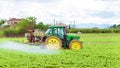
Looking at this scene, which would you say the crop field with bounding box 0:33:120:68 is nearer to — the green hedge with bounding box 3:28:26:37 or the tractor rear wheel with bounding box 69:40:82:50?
the tractor rear wheel with bounding box 69:40:82:50

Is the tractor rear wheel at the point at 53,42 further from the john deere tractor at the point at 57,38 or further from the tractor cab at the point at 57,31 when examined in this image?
the tractor cab at the point at 57,31

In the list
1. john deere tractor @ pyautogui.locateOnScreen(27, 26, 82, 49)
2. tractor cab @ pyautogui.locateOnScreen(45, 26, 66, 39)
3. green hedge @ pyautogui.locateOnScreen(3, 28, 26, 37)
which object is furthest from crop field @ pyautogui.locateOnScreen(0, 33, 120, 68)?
green hedge @ pyautogui.locateOnScreen(3, 28, 26, 37)

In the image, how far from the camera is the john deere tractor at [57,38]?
79.3ft

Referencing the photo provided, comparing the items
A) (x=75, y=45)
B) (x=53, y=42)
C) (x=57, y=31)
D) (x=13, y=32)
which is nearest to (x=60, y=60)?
(x=53, y=42)

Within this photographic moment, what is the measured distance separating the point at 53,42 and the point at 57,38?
39cm

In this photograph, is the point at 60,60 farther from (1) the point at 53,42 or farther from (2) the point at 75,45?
(2) the point at 75,45

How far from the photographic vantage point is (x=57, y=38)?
24.3 metres

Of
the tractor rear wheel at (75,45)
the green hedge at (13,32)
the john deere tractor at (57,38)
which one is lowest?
the green hedge at (13,32)

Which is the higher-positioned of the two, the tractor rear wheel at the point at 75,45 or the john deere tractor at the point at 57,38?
the john deere tractor at the point at 57,38

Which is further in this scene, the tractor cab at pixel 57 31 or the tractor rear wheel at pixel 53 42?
the tractor cab at pixel 57 31

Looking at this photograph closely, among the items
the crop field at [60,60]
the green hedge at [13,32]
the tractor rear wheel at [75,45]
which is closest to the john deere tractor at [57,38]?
the tractor rear wheel at [75,45]

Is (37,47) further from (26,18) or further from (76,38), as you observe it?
(26,18)

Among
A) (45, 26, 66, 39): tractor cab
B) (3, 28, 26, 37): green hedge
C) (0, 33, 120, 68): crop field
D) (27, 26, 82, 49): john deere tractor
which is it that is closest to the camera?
(0, 33, 120, 68): crop field

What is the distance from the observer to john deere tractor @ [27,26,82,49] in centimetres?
2416
